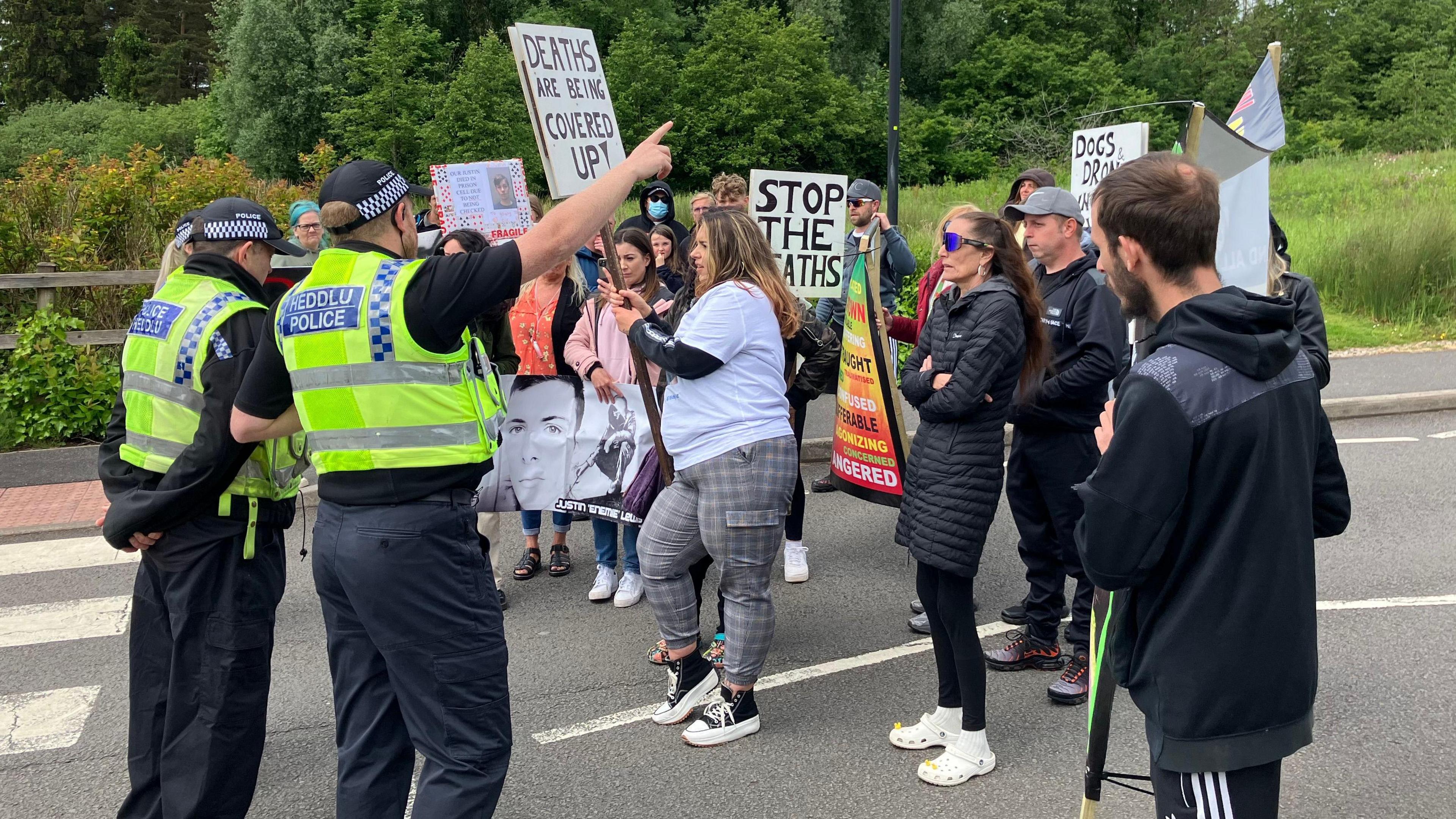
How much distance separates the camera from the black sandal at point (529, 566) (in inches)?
251

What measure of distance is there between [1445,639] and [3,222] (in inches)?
452

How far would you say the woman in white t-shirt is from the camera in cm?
419

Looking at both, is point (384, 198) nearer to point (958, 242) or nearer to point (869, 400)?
point (958, 242)

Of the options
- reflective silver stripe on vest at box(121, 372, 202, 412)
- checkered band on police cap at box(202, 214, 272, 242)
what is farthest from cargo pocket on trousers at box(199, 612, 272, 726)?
checkered band on police cap at box(202, 214, 272, 242)

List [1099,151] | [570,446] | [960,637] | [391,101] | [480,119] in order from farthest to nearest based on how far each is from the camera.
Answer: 1. [391,101]
2. [480,119]
3. [1099,151]
4. [570,446]
5. [960,637]

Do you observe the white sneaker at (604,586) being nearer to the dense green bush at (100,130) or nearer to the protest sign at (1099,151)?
the protest sign at (1099,151)

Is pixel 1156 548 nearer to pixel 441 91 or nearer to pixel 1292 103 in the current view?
pixel 441 91

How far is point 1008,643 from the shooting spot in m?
5.11

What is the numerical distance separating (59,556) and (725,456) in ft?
16.6

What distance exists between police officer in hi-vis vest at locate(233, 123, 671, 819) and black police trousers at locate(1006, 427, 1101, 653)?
2452 mm

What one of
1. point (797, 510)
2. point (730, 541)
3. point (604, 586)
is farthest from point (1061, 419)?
point (604, 586)

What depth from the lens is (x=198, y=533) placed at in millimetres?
3377

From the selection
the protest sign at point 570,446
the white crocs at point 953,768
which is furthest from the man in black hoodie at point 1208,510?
the protest sign at point 570,446

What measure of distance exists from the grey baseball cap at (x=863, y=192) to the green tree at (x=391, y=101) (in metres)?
20.3
